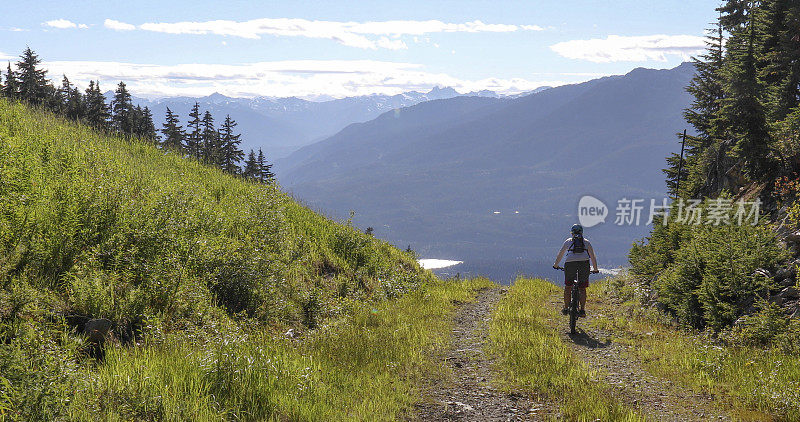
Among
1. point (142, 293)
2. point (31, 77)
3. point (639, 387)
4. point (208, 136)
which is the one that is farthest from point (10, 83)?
point (639, 387)

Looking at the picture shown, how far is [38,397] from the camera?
409cm

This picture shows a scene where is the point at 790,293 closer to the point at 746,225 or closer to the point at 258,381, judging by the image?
the point at 746,225

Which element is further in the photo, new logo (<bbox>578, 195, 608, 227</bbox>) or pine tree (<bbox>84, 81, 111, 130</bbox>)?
pine tree (<bbox>84, 81, 111, 130</bbox>)

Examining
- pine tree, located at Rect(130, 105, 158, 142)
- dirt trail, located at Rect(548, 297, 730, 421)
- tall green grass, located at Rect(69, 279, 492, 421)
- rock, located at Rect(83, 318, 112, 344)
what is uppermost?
pine tree, located at Rect(130, 105, 158, 142)

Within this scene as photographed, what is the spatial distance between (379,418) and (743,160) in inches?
680

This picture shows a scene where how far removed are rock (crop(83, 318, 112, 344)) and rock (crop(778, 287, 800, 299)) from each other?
12.6 m

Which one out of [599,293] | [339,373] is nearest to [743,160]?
[599,293]

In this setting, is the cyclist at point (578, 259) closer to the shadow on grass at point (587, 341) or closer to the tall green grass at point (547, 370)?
the shadow on grass at point (587, 341)

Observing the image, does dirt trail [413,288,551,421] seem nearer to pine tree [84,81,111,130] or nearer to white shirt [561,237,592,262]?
white shirt [561,237,592,262]

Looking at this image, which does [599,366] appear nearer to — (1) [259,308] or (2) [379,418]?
(2) [379,418]

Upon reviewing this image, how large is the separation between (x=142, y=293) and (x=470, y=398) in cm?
540

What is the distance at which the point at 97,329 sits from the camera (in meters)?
6.17

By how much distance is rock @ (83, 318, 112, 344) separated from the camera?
6.08 metres

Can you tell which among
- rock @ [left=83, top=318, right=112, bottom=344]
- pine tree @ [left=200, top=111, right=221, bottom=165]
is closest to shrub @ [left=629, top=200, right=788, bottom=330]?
rock @ [left=83, top=318, right=112, bottom=344]
